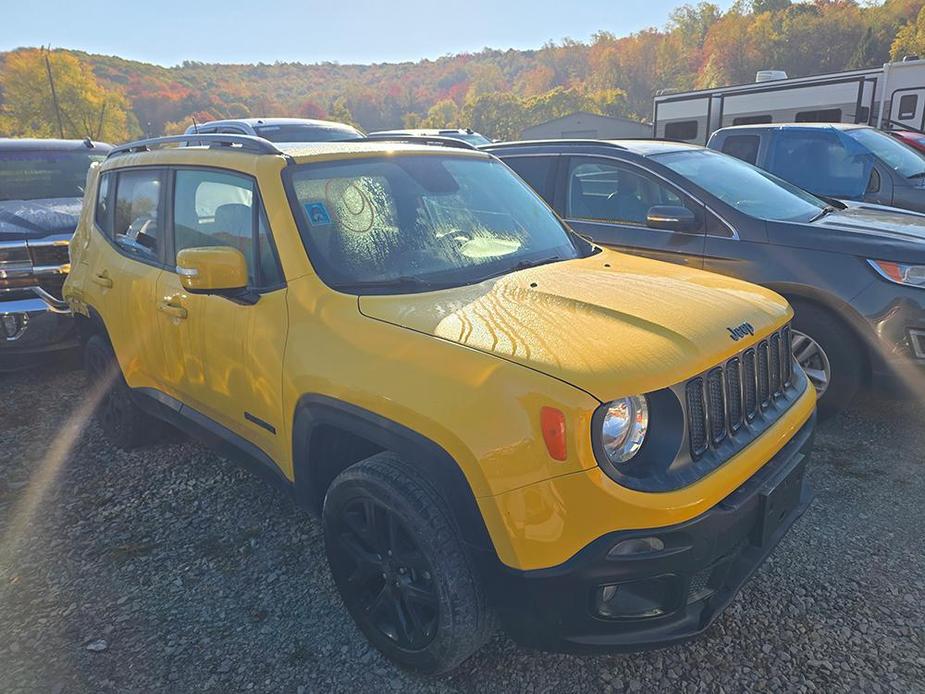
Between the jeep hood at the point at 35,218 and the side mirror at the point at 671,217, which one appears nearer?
the side mirror at the point at 671,217

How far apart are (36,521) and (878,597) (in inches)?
154

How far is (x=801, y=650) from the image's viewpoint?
91.5 inches

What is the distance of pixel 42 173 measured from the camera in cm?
631

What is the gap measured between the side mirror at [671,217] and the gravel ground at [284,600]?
156 centimetres

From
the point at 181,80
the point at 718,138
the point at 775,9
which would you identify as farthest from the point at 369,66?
the point at 718,138

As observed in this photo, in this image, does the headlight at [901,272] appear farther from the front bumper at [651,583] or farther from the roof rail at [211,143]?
the roof rail at [211,143]

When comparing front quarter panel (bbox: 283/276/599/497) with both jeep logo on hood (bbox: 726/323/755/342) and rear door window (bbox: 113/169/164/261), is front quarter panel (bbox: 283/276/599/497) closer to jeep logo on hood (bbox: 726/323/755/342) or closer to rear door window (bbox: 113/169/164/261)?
jeep logo on hood (bbox: 726/323/755/342)

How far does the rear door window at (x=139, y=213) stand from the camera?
3328 mm

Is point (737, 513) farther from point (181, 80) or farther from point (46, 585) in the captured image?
point (181, 80)

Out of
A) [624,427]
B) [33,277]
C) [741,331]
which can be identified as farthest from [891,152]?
[33,277]

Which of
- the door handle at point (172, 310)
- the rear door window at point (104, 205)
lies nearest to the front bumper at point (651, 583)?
the door handle at point (172, 310)

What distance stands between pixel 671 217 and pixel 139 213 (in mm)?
3121

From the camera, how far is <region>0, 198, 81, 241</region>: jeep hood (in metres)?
5.21

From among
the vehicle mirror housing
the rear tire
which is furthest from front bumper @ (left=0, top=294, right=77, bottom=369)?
the rear tire
